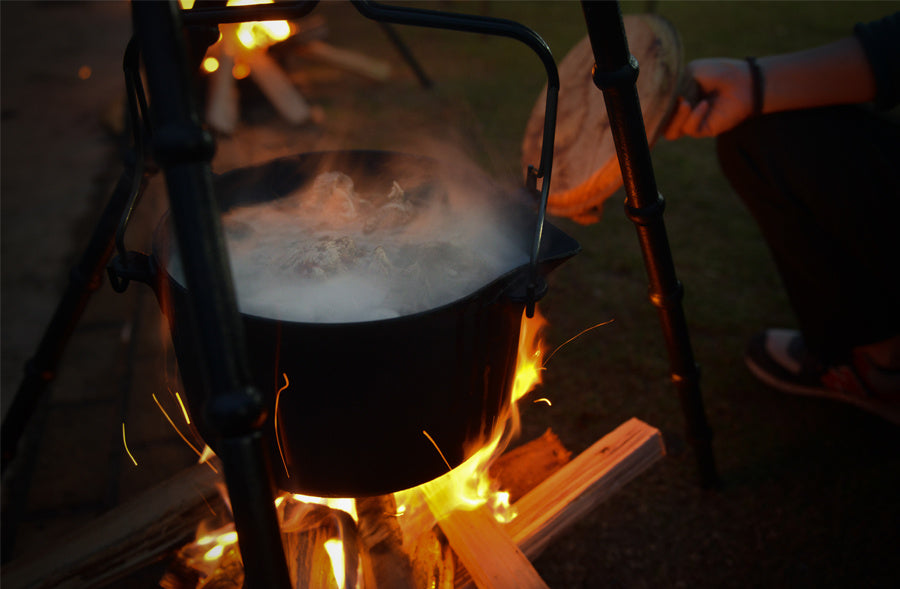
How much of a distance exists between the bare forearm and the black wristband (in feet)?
0.04

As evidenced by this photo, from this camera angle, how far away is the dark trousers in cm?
173

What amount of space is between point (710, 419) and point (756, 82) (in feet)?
3.77

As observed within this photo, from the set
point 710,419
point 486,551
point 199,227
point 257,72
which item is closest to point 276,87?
point 257,72

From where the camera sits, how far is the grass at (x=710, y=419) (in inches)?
68.4

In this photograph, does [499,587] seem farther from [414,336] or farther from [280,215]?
[280,215]

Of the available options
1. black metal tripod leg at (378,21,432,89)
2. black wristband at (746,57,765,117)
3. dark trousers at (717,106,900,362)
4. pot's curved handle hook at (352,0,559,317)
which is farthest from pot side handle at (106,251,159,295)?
black metal tripod leg at (378,21,432,89)

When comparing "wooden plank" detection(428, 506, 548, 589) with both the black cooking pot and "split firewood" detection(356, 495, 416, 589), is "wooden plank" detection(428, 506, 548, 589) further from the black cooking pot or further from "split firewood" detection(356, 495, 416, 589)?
the black cooking pot

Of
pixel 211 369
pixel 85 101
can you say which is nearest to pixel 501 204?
pixel 211 369

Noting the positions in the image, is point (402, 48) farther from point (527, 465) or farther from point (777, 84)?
point (527, 465)

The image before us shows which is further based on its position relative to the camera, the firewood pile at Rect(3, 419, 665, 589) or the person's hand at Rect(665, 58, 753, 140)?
the person's hand at Rect(665, 58, 753, 140)

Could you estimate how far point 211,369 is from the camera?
73 cm

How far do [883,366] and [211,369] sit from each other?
2.14m

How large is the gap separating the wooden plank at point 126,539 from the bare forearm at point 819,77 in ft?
5.83

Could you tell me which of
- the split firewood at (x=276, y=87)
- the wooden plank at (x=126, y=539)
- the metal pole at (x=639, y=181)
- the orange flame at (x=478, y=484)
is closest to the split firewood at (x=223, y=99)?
the split firewood at (x=276, y=87)
